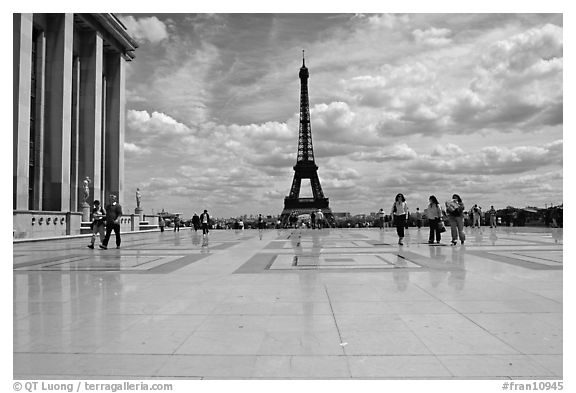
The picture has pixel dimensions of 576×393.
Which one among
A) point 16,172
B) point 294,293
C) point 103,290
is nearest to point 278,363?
point 294,293

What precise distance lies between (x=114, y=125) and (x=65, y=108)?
42.6ft

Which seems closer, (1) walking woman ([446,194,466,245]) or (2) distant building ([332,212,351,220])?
(1) walking woman ([446,194,466,245])

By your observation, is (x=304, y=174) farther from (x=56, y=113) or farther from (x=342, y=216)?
(x=56, y=113)

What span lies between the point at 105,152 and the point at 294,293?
4697 centimetres

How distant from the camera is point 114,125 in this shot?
163 ft

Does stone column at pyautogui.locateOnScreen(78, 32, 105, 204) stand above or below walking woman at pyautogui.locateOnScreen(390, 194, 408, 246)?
above

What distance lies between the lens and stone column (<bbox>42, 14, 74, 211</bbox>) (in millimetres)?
36281

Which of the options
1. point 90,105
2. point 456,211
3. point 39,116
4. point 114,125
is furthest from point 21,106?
point 456,211

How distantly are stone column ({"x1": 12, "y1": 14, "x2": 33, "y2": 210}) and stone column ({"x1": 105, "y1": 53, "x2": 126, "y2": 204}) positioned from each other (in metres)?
18.5

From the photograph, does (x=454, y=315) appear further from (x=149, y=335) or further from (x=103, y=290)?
(x=103, y=290)

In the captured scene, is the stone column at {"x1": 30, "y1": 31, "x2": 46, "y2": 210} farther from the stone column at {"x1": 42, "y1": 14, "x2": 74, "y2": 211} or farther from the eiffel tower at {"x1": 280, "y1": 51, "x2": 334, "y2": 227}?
the eiffel tower at {"x1": 280, "y1": 51, "x2": 334, "y2": 227}

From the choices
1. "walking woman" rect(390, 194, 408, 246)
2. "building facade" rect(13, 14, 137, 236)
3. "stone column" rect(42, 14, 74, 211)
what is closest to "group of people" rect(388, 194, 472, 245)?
"walking woman" rect(390, 194, 408, 246)

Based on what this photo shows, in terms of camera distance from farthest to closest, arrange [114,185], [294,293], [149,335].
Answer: [114,185]
[294,293]
[149,335]
